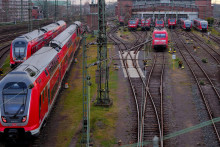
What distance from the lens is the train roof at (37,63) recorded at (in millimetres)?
15155

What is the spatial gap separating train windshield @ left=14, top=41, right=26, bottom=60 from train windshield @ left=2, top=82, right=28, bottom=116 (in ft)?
43.0

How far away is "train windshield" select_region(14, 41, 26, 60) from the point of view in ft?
86.1

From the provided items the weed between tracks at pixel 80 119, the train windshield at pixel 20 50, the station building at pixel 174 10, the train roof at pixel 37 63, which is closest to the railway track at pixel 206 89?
the weed between tracks at pixel 80 119

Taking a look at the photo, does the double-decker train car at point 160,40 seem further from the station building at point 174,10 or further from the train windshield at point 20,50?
the station building at point 174,10

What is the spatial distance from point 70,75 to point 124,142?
1444cm

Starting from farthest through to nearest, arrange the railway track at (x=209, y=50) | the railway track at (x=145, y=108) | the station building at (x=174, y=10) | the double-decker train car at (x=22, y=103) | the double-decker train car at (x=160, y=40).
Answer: the station building at (x=174, y=10)
the double-decker train car at (x=160, y=40)
the railway track at (x=209, y=50)
the railway track at (x=145, y=108)
the double-decker train car at (x=22, y=103)

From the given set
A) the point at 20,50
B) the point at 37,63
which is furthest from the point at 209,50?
the point at 37,63

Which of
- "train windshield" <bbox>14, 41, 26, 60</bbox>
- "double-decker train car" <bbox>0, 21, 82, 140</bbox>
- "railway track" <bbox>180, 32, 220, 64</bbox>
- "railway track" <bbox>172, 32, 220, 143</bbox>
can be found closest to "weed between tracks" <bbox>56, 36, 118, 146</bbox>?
"double-decker train car" <bbox>0, 21, 82, 140</bbox>

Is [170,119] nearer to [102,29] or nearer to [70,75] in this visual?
[102,29]

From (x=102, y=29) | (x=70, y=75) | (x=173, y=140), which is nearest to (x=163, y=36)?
(x=70, y=75)

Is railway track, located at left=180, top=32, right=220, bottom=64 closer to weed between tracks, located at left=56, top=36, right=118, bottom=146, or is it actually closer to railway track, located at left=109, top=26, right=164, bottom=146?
railway track, located at left=109, top=26, right=164, bottom=146

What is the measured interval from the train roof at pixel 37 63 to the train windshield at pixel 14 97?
2.59 feet

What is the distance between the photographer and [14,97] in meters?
13.4

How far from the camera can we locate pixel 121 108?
1942cm
